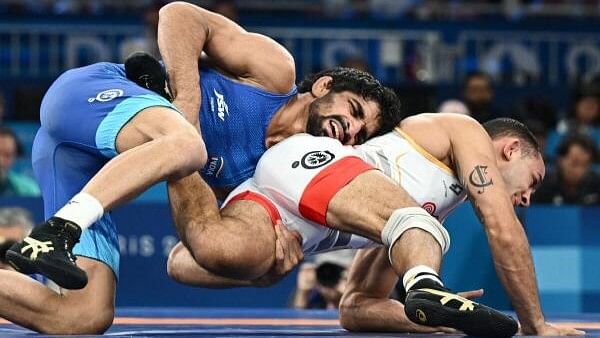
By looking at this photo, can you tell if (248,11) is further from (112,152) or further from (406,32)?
(112,152)

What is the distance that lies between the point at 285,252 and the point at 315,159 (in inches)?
11.9

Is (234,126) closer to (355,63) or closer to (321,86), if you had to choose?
(321,86)

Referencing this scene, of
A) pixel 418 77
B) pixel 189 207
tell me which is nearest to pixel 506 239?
pixel 189 207

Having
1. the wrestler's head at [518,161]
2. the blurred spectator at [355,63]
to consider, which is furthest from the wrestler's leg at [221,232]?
the blurred spectator at [355,63]

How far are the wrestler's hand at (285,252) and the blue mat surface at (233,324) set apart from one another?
7.7 inches

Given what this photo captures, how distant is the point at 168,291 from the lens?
621 cm

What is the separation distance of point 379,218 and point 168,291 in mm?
2816

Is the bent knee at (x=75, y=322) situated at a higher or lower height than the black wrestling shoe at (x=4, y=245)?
higher

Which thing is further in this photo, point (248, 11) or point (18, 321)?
point (248, 11)

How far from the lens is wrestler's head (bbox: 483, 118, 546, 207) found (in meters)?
4.05

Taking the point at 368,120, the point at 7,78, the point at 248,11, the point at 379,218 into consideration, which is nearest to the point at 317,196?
the point at 379,218

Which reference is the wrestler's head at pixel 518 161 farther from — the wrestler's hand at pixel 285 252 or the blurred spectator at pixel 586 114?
the blurred spectator at pixel 586 114

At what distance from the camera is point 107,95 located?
3750 mm

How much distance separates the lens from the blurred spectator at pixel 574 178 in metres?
7.00
